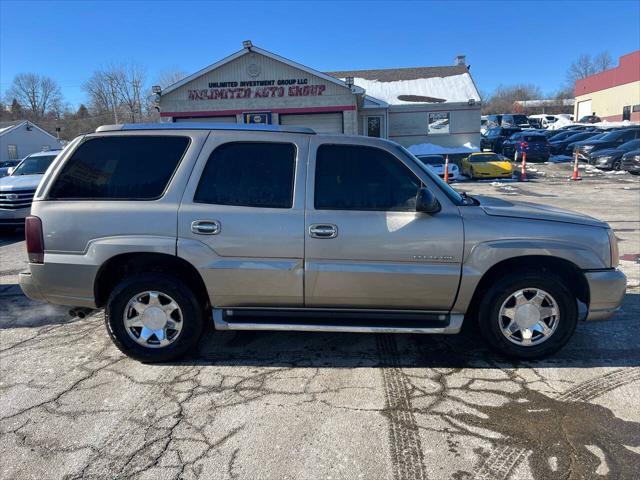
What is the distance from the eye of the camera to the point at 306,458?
2689mm

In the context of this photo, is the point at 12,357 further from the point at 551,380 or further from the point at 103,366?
the point at 551,380

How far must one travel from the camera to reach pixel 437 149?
1125 inches

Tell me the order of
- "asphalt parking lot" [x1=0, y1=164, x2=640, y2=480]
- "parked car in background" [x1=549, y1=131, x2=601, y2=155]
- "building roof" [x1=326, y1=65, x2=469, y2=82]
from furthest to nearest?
"building roof" [x1=326, y1=65, x2=469, y2=82] → "parked car in background" [x1=549, y1=131, x2=601, y2=155] → "asphalt parking lot" [x1=0, y1=164, x2=640, y2=480]

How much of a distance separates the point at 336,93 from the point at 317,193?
21.4 m

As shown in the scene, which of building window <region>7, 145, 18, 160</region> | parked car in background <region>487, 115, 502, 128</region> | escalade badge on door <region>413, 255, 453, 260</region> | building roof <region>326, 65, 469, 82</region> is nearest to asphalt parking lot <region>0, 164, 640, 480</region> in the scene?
escalade badge on door <region>413, 255, 453, 260</region>

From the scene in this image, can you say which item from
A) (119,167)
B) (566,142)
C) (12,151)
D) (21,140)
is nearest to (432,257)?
(119,167)

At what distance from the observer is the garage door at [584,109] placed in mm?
57731

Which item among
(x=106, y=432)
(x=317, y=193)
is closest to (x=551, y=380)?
(x=317, y=193)

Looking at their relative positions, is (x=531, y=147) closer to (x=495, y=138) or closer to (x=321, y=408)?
(x=495, y=138)

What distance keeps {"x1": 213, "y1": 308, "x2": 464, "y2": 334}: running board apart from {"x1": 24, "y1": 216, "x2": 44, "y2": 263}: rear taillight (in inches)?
59.2

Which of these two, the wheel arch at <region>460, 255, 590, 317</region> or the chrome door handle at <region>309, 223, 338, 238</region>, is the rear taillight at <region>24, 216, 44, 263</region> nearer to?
the chrome door handle at <region>309, 223, 338, 238</region>

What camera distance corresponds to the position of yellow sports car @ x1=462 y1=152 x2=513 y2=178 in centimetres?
2125

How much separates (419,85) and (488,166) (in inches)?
485

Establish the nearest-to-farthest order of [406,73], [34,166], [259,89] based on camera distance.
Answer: [34,166], [259,89], [406,73]
